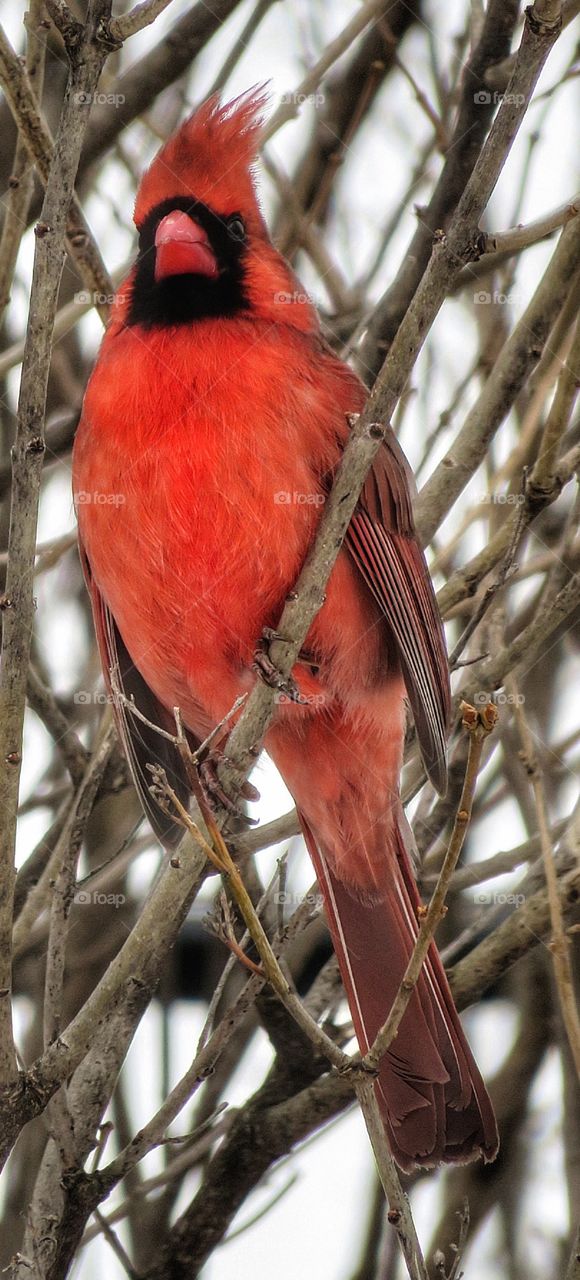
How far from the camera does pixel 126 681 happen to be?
10.7 feet

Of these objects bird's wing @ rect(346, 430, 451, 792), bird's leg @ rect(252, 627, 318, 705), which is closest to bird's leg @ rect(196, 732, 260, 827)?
bird's leg @ rect(252, 627, 318, 705)

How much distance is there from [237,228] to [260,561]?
0.84 m

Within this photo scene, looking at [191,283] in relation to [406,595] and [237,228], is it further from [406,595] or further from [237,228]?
[406,595]

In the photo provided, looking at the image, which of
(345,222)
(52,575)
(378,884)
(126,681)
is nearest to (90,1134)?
(378,884)

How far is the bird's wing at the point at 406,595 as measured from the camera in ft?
9.20

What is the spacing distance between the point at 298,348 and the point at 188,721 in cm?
83

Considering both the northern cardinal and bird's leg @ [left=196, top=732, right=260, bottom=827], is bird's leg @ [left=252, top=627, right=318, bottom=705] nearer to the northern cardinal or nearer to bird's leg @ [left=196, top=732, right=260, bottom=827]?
the northern cardinal

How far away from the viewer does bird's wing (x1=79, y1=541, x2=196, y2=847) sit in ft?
9.75

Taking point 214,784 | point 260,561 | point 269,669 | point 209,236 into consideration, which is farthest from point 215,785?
point 209,236

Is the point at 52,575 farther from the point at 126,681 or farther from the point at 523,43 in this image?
the point at 523,43

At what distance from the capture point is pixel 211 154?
3020mm

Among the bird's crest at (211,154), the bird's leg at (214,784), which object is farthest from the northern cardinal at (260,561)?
the bird's leg at (214,784)

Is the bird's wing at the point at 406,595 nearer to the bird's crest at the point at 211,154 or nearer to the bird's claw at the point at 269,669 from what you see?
the bird's claw at the point at 269,669

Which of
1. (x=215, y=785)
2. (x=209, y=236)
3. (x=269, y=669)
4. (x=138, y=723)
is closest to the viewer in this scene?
(x=269, y=669)
